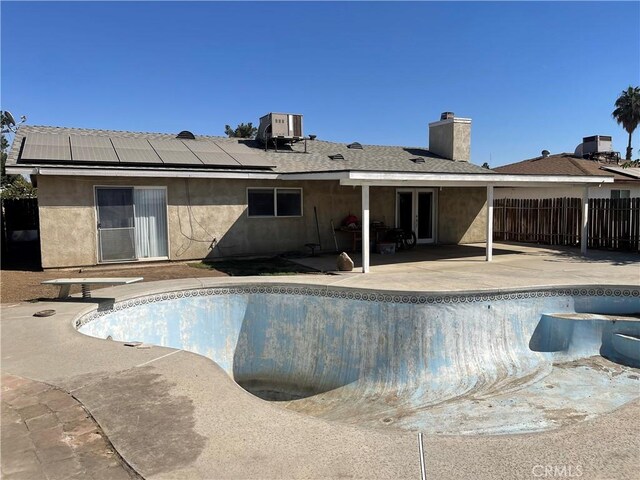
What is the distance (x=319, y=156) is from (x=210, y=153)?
4.31 meters

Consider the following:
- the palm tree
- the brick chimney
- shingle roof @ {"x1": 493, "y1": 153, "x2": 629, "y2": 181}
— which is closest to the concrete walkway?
the brick chimney

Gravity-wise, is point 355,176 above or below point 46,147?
below

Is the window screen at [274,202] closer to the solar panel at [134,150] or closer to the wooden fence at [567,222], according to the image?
the solar panel at [134,150]

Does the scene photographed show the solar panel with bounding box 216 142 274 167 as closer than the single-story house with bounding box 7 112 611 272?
No

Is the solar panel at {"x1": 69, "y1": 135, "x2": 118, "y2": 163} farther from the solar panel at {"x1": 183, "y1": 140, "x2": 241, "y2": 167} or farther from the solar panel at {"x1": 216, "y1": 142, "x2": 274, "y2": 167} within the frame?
the solar panel at {"x1": 216, "y1": 142, "x2": 274, "y2": 167}

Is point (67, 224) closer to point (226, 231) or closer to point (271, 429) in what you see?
point (226, 231)

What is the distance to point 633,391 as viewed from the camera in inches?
256

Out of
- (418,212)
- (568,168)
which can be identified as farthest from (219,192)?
(568,168)

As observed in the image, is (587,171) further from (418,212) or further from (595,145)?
(418,212)

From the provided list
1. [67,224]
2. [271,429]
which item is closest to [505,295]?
[271,429]

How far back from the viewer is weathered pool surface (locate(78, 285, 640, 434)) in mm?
6964

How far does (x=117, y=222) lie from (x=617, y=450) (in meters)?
12.4

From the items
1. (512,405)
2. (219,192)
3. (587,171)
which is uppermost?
(587,171)

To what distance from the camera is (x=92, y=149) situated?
509 inches
